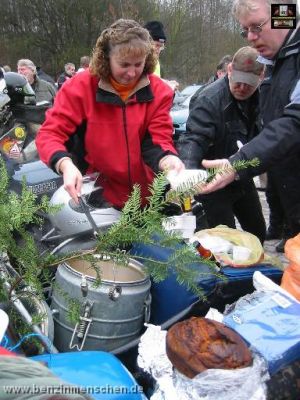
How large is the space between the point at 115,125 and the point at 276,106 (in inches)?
32.3

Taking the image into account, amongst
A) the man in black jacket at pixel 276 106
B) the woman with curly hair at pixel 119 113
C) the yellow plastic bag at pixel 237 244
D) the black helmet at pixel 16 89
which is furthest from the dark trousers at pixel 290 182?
the black helmet at pixel 16 89

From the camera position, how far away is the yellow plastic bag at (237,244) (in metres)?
2.41

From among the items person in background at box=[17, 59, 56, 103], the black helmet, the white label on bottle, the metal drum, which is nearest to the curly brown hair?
the metal drum

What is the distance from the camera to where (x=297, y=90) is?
224 cm

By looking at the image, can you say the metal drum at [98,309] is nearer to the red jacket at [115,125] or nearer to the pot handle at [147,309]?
the pot handle at [147,309]

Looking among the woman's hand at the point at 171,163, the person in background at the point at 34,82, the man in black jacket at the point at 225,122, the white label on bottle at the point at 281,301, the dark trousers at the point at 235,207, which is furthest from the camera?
the person in background at the point at 34,82

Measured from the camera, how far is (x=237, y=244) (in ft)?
8.32

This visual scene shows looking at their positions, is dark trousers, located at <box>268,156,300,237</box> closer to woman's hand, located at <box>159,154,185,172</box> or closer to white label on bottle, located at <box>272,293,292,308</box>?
woman's hand, located at <box>159,154,185,172</box>

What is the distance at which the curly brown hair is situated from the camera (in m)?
2.44

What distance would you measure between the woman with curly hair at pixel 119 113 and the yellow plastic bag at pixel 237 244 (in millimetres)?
446

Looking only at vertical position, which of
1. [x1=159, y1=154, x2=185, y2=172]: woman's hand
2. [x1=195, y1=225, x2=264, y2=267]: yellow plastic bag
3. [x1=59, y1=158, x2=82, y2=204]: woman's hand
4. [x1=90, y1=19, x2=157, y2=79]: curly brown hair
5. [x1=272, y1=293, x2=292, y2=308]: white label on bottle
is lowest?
[x1=195, y1=225, x2=264, y2=267]: yellow plastic bag

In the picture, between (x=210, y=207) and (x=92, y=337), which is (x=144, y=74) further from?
(x=92, y=337)

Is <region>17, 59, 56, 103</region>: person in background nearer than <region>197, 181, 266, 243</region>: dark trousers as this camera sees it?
No

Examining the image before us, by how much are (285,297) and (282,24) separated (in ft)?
4.21
